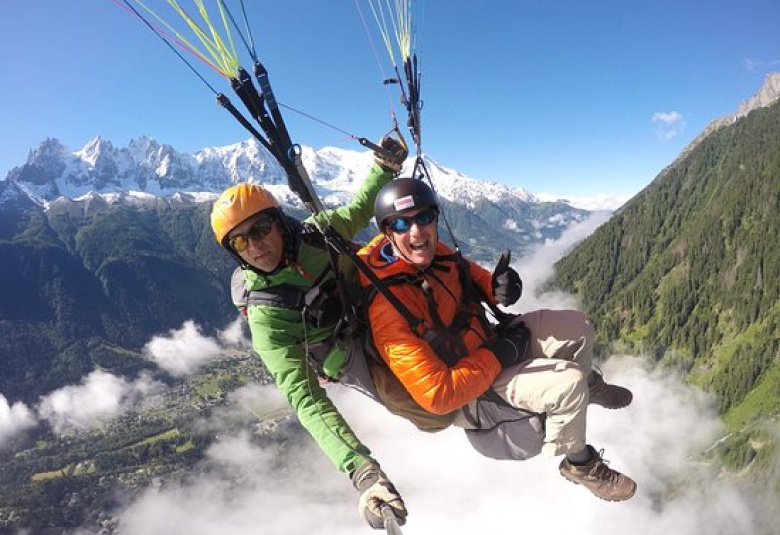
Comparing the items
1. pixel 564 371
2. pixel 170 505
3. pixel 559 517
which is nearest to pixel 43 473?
pixel 170 505

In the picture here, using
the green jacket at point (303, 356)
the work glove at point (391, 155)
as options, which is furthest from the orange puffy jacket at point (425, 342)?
the work glove at point (391, 155)

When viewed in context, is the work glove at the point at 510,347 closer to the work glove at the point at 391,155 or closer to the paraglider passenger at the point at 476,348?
the paraglider passenger at the point at 476,348

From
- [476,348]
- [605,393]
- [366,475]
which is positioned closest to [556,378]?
[476,348]

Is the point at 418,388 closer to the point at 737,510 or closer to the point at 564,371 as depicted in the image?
the point at 564,371

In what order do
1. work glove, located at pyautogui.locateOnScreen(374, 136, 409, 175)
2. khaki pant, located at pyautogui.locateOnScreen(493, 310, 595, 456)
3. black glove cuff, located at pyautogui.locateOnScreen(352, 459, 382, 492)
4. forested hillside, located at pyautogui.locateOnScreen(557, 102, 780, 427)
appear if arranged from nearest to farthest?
black glove cuff, located at pyautogui.locateOnScreen(352, 459, 382, 492) < khaki pant, located at pyautogui.locateOnScreen(493, 310, 595, 456) < work glove, located at pyautogui.locateOnScreen(374, 136, 409, 175) < forested hillside, located at pyautogui.locateOnScreen(557, 102, 780, 427)

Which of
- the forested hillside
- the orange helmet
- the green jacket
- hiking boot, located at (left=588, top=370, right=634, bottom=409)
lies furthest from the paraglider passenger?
the forested hillside

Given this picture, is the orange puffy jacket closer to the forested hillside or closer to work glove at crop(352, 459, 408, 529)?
work glove at crop(352, 459, 408, 529)
